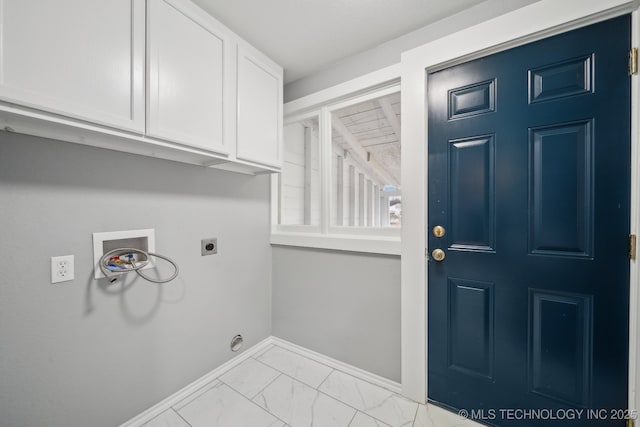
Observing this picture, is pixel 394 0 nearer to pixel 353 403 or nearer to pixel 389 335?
pixel 389 335

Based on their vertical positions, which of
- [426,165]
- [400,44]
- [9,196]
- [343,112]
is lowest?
[9,196]

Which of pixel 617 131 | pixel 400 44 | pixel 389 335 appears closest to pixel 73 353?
pixel 389 335

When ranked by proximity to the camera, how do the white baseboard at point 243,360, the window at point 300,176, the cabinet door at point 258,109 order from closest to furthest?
the white baseboard at point 243,360
the cabinet door at point 258,109
the window at point 300,176

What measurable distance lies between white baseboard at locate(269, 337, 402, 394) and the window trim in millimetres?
Answer: 859

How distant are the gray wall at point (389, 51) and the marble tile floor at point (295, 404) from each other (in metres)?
2.22

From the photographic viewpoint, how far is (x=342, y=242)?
5.85 feet

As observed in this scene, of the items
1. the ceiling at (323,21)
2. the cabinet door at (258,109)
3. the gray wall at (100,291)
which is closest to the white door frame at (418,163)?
the ceiling at (323,21)

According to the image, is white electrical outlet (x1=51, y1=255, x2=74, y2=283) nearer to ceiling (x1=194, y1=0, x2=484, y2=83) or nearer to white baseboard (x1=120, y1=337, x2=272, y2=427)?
white baseboard (x1=120, y1=337, x2=272, y2=427)

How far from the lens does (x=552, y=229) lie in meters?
1.19

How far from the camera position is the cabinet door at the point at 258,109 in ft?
5.16

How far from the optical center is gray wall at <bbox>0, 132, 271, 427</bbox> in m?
1.01

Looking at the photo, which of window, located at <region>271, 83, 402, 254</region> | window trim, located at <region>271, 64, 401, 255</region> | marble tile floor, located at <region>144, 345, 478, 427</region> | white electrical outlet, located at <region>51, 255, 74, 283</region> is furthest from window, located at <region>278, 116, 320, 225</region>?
white electrical outlet, located at <region>51, 255, 74, 283</region>

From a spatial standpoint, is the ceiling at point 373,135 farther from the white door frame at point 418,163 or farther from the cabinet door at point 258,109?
the cabinet door at point 258,109

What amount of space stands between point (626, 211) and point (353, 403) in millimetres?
1697
